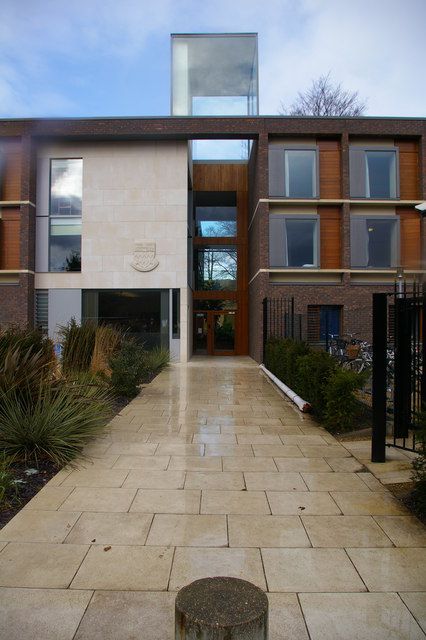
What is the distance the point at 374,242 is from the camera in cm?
2097

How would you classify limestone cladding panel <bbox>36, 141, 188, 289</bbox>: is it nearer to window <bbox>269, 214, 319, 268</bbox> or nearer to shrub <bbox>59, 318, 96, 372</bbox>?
window <bbox>269, 214, 319, 268</bbox>

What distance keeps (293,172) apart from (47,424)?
18.2 meters

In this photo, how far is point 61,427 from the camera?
17.6 feet

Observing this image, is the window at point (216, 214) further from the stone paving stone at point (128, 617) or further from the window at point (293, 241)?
the stone paving stone at point (128, 617)

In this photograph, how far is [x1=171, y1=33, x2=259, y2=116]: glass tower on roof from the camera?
83.0 ft

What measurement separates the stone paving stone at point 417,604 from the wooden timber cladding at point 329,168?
19.7 meters

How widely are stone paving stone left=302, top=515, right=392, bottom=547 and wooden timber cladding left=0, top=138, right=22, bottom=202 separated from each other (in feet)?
70.4

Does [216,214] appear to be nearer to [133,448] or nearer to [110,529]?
[133,448]

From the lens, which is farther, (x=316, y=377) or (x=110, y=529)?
(x=316, y=377)

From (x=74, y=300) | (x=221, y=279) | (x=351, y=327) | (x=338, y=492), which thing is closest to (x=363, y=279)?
(x=351, y=327)

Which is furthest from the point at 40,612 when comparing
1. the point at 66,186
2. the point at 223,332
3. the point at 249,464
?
the point at 223,332

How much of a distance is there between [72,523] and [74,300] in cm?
1886

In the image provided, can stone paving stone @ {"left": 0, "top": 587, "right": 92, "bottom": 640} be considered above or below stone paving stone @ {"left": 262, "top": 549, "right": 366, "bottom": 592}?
above

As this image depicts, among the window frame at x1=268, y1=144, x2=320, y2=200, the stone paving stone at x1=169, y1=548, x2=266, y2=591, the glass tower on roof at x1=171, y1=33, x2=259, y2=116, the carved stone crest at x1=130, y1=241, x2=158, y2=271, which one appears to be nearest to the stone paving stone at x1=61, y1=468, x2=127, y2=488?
the stone paving stone at x1=169, y1=548, x2=266, y2=591
